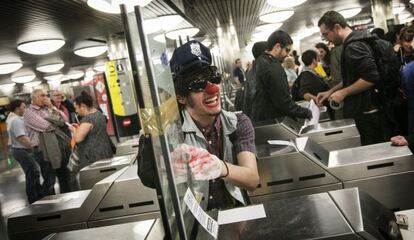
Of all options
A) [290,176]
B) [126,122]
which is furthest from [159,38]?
[126,122]

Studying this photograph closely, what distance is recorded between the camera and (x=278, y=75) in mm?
3395

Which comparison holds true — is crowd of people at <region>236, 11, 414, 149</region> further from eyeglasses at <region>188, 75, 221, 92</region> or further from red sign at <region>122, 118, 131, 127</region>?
red sign at <region>122, 118, 131, 127</region>

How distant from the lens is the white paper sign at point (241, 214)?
1.19 metres

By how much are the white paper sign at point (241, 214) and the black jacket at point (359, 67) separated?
217 cm

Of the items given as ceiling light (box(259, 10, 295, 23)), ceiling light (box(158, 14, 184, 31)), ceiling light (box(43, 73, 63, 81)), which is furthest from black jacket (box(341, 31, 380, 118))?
ceiling light (box(43, 73, 63, 81))

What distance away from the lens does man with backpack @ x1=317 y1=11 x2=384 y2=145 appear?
311 centimetres

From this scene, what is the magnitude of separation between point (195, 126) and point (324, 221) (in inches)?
28.4

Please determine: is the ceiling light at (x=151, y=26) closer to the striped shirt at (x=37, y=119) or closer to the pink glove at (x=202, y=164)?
the pink glove at (x=202, y=164)

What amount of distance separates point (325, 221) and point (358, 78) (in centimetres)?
238

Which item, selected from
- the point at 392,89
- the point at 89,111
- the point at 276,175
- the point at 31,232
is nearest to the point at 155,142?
the point at 276,175

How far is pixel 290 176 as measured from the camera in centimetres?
233

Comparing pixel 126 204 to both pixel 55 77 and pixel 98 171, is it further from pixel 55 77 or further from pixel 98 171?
pixel 55 77

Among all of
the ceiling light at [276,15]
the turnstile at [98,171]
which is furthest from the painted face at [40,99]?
the ceiling light at [276,15]

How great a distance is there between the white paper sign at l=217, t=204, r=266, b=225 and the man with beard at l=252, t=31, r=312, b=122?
2.21m
